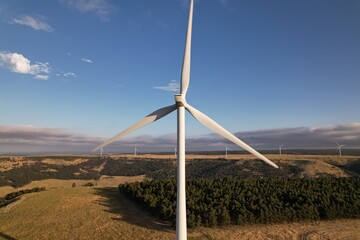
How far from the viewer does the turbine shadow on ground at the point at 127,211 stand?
3044 cm

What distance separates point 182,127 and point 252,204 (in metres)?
16.8

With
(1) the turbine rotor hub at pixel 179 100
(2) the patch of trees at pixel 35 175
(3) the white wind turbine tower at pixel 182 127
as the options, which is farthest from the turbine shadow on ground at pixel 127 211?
(2) the patch of trees at pixel 35 175

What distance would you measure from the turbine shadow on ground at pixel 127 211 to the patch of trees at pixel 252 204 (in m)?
0.87

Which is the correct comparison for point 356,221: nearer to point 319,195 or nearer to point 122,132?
point 319,195

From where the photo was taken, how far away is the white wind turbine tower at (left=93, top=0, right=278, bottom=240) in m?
19.6

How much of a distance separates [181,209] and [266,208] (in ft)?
48.0

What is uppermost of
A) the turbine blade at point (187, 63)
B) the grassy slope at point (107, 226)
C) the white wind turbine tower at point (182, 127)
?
the turbine blade at point (187, 63)

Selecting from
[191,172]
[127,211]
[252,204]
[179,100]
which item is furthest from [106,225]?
[191,172]

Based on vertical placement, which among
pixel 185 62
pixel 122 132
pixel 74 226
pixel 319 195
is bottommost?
pixel 74 226

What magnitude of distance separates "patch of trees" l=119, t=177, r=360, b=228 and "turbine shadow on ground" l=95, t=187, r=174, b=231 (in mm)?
865

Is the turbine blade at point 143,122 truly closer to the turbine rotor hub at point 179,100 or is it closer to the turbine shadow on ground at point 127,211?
the turbine rotor hub at point 179,100

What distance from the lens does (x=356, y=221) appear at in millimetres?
32031

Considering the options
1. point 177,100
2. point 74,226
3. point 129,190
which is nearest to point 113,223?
point 74,226

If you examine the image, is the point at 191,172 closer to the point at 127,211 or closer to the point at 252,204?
the point at 127,211
